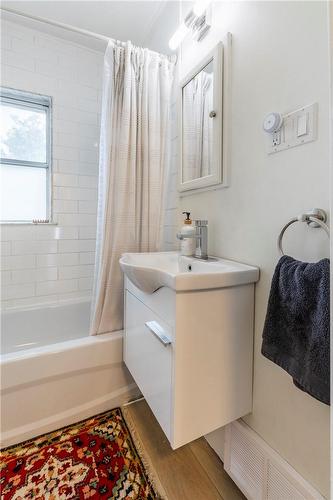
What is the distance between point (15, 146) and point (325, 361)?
229cm

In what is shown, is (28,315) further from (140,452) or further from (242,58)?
(242,58)

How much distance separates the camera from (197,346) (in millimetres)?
805

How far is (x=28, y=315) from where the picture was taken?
181 cm

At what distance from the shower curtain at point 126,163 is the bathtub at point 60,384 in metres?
0.14

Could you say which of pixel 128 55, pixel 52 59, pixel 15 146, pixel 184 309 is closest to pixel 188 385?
pixel 184 309

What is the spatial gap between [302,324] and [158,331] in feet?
1.55

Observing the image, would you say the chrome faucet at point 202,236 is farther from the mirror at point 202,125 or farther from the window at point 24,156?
the window at point 24,156

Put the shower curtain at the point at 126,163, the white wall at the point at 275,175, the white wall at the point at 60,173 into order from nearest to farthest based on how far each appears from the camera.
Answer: the white wall at the point at 275,175, the shower curtain at the point at 126,163, the white wall at the point at 60,173

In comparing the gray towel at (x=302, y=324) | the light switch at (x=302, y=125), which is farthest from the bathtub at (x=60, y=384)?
the light switch at (x=302, y=125)

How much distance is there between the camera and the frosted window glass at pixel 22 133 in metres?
1.81

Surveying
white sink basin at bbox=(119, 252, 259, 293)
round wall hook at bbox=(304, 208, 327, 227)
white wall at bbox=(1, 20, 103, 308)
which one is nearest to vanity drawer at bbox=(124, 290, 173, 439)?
white sink basin at bbox=(119, 252, 259, 293)

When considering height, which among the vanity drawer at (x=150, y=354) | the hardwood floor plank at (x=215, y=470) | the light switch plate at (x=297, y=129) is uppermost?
the light switch plate at (x=297, y=129)

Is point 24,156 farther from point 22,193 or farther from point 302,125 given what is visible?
point 302,125

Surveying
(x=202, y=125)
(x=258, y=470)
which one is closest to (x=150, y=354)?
(x=258, y=470)
